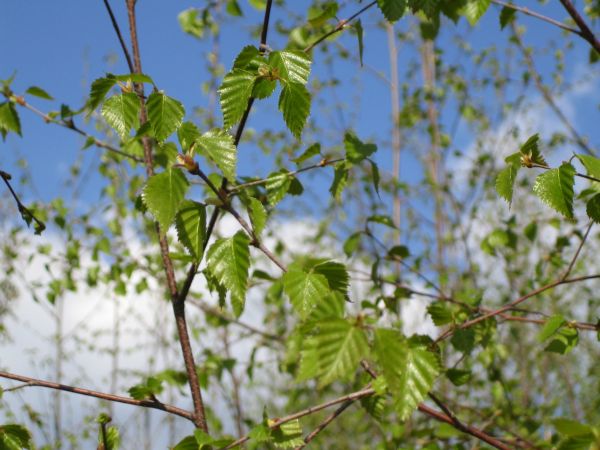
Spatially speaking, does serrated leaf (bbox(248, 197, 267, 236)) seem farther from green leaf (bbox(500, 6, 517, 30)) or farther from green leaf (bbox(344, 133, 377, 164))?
green leaf (bbox(500, 6, 517, 30))

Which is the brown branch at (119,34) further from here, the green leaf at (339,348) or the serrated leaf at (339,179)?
the green leaf at (339,348)

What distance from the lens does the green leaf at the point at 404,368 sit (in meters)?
0.66

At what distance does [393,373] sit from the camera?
2.16ft

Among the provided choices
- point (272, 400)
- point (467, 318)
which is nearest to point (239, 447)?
point (467, 318)

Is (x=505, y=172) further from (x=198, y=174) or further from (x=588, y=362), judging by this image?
(x=588, y=362)

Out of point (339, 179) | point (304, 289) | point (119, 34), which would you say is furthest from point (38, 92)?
point (304, 289)

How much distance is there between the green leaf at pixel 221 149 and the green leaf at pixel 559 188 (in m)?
0.48

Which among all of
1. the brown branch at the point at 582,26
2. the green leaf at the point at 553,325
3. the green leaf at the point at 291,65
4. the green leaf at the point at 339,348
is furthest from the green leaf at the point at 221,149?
the brown branch at the point at 582,26

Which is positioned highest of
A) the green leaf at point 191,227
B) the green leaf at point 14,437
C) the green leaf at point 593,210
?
the green leaf at point 191,227

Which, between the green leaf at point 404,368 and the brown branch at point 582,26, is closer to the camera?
the green leaf at point 404,368

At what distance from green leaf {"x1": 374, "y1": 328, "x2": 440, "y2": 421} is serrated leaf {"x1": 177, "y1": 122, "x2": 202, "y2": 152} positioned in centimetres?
46

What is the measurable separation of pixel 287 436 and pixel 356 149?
0.63 metres

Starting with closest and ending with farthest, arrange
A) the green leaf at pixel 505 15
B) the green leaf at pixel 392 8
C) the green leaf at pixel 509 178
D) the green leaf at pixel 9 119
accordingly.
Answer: the green leaf at pixel 509 178 < the green leaf at pixel 392 8 < the green leaf at pixel 9 119 < the green leaf at pixel 505 15

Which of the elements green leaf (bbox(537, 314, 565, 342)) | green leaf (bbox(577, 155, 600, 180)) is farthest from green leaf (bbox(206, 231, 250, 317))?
green leaf (bbox(537, 314, 565, 342))
